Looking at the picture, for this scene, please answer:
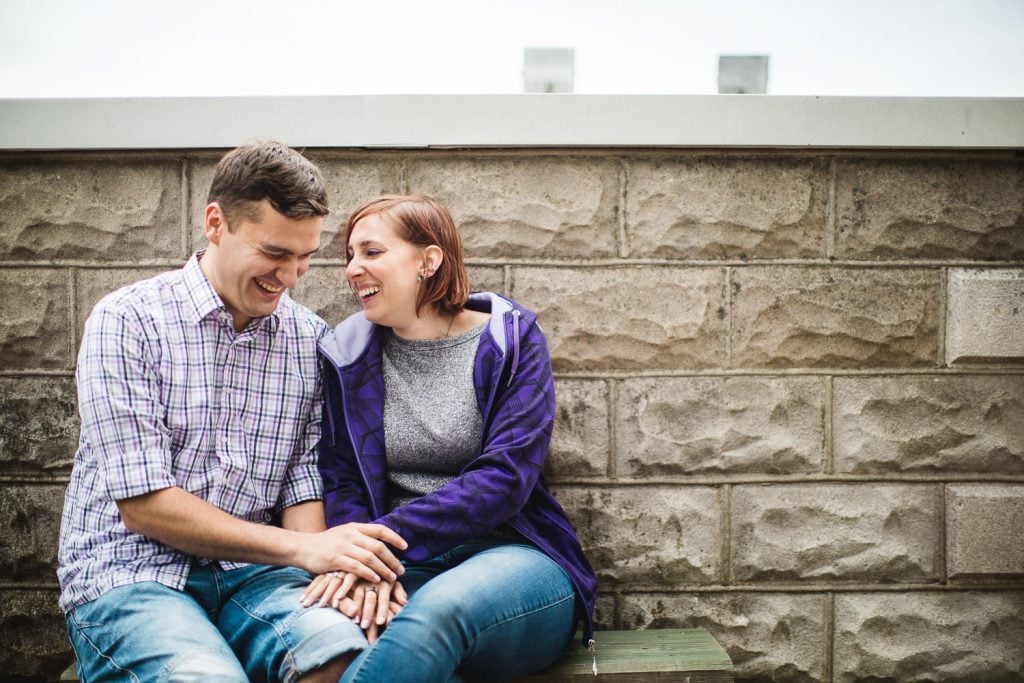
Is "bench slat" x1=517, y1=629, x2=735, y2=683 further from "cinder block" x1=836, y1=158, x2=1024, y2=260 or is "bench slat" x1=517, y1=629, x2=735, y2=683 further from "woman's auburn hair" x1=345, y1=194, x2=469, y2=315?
"cinder block" x1=836, y1=158, x2=1024, y2=260

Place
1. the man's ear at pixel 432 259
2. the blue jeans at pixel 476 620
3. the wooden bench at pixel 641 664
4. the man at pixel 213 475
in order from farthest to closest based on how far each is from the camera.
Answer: the man's ear at pixel 432 259
the wooden bench at pixel 641 664
the man at pixel 213 475
the blue jeans at pixel 476 620

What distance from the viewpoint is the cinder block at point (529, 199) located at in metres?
2.54

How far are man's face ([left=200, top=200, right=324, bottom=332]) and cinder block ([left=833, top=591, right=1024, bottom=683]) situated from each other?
84.9 inches

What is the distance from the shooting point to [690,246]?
8.39 ft

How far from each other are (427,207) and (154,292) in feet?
2.62

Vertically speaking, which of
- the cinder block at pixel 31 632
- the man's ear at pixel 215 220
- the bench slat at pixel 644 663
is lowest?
the cinder block at pixel 31 632

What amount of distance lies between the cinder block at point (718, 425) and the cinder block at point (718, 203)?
0.47 m

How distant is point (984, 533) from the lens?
2600 millimetres

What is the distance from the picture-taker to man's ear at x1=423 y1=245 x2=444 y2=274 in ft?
7.28

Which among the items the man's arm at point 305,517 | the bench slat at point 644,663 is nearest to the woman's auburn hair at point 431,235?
the man's arm at point 305,517

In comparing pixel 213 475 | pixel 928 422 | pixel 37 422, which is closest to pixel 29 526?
pixel 37 422

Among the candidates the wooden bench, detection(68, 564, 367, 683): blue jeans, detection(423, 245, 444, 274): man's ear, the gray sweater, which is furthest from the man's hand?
detection(423, 245, 444, 274): man's ear

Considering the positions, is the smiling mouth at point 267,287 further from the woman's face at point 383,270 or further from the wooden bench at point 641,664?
the wooden bench at point 641,664

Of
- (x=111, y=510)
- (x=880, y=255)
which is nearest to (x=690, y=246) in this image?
(x=880, y=255)
